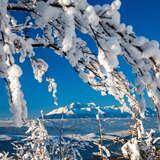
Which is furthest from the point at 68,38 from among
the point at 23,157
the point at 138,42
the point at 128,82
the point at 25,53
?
the point at 23,157

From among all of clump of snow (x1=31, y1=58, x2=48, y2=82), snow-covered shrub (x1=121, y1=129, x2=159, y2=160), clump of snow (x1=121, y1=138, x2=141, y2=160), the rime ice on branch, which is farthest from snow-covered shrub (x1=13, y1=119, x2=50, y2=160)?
the rime ice on branch

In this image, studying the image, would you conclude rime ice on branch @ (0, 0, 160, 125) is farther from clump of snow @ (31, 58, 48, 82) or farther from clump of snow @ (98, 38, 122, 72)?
clump of snow @ (31, 58, 48, 82)

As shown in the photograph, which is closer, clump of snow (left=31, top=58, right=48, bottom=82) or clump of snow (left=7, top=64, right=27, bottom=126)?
clump of snow (left=7, top=64, right=27, bottom=126)

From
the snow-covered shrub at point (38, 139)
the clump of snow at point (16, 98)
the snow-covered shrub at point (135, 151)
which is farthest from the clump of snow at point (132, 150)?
the clump of snow at point (16, 98)

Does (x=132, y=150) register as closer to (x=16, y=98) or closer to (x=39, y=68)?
(x=39, y=68)

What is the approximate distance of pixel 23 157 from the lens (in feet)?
115

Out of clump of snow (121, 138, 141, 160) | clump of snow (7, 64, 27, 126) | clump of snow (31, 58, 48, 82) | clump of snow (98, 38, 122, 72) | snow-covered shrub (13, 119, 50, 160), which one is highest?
snow-covered shrub (13, 119, 50, 160)

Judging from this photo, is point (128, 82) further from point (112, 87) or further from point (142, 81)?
point (142, 81)

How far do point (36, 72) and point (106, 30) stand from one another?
1.66m

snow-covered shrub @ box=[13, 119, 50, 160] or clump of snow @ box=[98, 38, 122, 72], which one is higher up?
snow-covered shrub @ box=[13, 119, 50, 160]

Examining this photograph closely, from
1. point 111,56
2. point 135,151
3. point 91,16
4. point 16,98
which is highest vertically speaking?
point 135,151

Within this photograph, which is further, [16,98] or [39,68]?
[39,68]

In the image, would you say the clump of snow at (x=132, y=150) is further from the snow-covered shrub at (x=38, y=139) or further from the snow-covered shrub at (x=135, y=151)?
the snow-covered shrub at (x=38, y=139)

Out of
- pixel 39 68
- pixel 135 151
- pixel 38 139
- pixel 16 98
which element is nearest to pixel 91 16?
pixel 16 98
